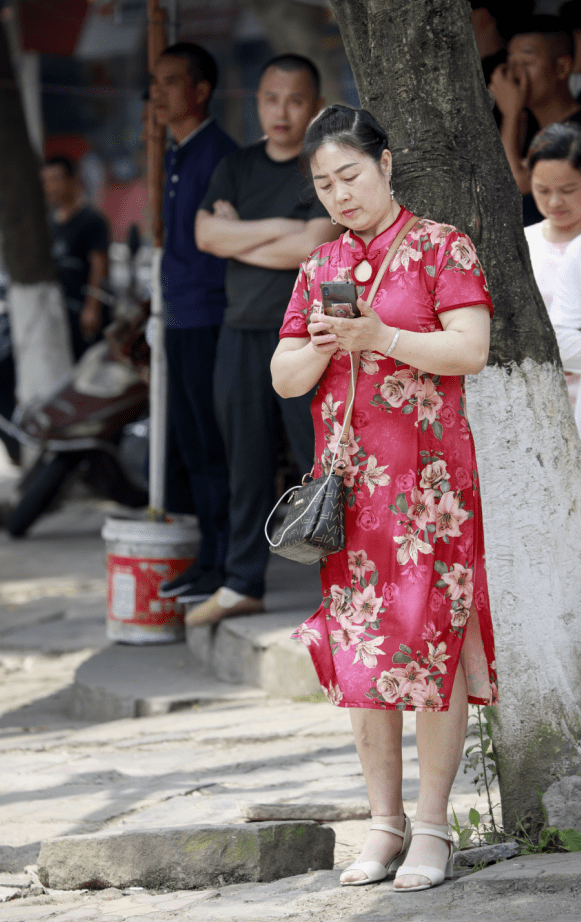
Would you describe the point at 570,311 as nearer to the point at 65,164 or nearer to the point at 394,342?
the point at 394,342

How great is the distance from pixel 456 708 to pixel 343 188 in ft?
3.96

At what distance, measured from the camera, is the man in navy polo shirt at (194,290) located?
502 centimetres

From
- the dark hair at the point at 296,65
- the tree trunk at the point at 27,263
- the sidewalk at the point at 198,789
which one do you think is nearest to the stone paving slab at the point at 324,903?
the sidewalk at the point at 198,789

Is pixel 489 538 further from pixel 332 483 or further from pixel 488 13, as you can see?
pixel 488 13

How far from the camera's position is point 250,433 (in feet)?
15.3

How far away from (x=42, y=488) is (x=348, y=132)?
240 inches

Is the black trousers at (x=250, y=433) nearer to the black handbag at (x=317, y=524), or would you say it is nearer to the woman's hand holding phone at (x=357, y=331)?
the black handbag at (x=317, y=524)

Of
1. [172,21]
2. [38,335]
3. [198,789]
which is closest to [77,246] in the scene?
[38,335]

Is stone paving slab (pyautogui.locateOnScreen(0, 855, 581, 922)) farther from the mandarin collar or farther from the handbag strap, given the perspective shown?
the mandarin collar

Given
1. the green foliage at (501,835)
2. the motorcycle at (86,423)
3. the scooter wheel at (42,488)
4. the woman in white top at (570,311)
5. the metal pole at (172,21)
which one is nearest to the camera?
the green foliage at (501,835)

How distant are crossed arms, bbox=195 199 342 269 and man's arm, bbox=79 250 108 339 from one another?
479 cm

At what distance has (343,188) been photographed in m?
2.57

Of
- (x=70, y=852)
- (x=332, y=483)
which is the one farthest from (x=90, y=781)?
(x=332, y=483)

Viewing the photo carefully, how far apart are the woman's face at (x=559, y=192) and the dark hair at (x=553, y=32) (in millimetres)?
1366
